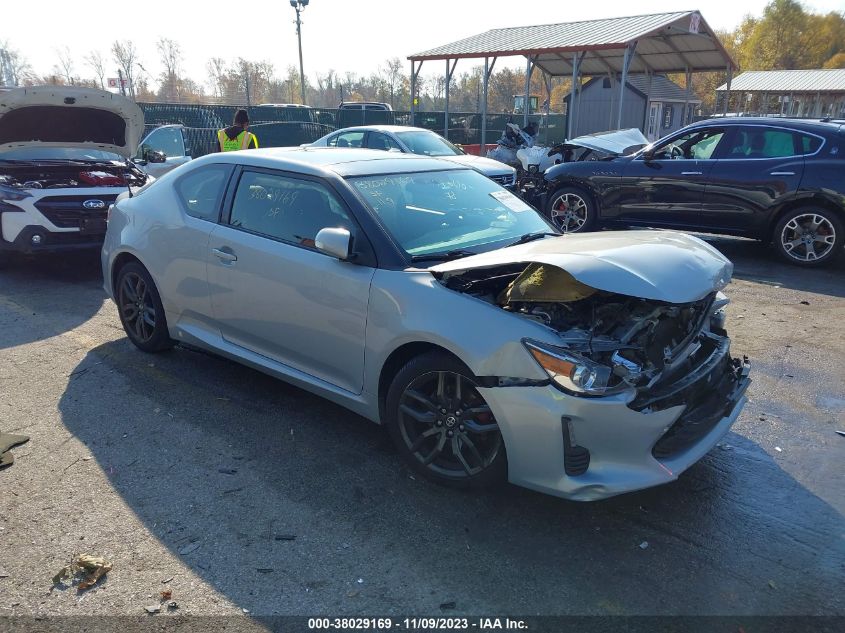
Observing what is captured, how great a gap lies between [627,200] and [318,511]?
7.51 m

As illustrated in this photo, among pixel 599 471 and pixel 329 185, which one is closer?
pixel 599 471

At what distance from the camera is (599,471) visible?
284cm

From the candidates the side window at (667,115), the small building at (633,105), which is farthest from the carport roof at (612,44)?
the side window at (667,115)

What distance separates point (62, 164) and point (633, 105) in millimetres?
24152

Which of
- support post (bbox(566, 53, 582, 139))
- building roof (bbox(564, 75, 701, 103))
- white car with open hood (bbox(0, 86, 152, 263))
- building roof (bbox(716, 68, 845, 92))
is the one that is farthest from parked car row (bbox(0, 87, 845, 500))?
building roof (bbox(716, 68, 845, 92))

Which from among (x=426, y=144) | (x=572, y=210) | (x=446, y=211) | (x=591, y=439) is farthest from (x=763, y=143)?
(x=591, y=439)

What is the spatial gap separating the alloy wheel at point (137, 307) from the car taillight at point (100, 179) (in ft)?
11.2

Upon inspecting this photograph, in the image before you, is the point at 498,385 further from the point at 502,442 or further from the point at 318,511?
the point at 318,511

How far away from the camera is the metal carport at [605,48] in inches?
736

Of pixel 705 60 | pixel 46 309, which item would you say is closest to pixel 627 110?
pixel 705 60

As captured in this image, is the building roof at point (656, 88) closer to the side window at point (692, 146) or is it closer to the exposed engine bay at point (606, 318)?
the side window at point (692, 146)

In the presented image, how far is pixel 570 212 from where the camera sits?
391 inches

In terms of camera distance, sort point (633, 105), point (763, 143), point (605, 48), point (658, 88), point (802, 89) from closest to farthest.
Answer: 1. point (763, 143)
2. point (605, 48)
3. point (633, 105)
4. point (658, 88)
5. point (802, 89)

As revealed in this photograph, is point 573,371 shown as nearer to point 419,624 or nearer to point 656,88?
point 419,624
